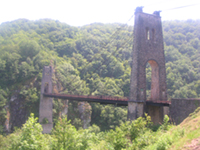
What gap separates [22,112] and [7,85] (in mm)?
7221

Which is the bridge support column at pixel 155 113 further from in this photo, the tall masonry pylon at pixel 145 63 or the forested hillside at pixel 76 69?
the forested hillside at pixel 76 69

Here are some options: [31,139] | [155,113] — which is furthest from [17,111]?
[155,113]

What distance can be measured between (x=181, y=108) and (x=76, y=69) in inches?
1630

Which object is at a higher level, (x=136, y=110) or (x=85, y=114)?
(x=136, y=110)

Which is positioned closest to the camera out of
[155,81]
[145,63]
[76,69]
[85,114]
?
[145,63]

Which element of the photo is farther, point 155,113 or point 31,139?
point 155,113

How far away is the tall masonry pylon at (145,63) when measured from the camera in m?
14.1

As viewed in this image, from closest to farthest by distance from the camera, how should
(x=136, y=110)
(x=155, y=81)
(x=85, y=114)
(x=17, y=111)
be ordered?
(x=136, y=110), (x=155, y=81), (x=17, y=111), (x=85, y=114)

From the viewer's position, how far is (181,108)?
38.4 feet

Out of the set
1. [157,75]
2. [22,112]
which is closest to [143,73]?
[157,75]

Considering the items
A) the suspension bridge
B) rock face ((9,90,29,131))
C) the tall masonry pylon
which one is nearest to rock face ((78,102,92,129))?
rock face ((9,90,29,131))

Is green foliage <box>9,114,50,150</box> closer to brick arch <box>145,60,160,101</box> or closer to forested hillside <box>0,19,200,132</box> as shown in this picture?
brick arch <box>145,60,160,101</box>

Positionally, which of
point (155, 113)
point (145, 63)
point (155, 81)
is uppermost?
point (145, 63)

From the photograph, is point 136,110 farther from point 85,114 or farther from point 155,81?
point 85,114
